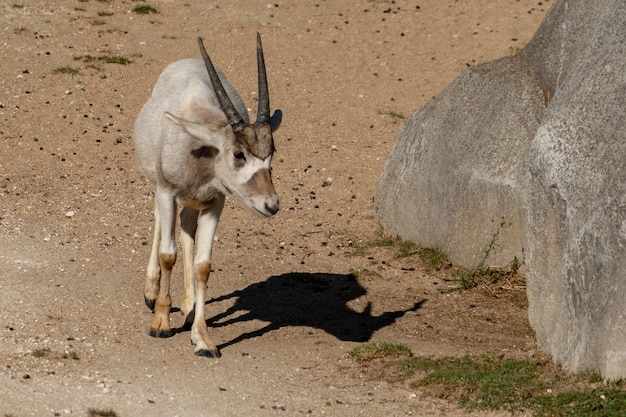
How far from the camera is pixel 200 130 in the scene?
9.84 meters

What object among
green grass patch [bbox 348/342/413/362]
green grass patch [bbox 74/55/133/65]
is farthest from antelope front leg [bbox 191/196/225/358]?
green grass patch [bbox 74/55/133/65]

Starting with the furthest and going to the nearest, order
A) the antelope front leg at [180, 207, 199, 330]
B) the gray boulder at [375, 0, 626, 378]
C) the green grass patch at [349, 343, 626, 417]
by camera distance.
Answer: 1. the antelope front leg at [180, 207, 199, 330]
2. the gray boulder at [375, 0, 626, 378]
3. the green grass patch at [349, 343, 626, 417]

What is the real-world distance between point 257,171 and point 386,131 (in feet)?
26.9

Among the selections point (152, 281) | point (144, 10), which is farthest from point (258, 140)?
point (144, 10)

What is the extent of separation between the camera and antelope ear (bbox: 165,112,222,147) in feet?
32.1

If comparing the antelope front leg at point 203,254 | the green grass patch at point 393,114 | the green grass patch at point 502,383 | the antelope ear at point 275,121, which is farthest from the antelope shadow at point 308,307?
the green grass patch at point 393,114

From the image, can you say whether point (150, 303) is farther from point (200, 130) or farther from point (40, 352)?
point (200, 130)

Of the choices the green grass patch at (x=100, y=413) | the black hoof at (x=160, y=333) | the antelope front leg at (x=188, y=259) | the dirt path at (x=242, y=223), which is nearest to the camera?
the green grass patch at (x=100, y=413)

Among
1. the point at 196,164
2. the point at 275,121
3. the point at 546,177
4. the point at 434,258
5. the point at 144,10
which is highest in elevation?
the point at 546,177

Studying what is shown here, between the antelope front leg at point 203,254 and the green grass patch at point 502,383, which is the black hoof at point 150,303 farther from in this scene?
the green grass patch at point 502,383

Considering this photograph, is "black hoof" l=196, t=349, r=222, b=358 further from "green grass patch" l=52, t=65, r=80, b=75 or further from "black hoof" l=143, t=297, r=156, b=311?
"green grass patch" l=52, t=65, r=80, b=75

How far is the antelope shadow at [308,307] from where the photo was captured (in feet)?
36.9

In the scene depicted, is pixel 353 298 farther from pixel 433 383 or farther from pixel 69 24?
pixel 69 24

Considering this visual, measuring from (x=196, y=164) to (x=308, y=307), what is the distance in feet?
8.26
